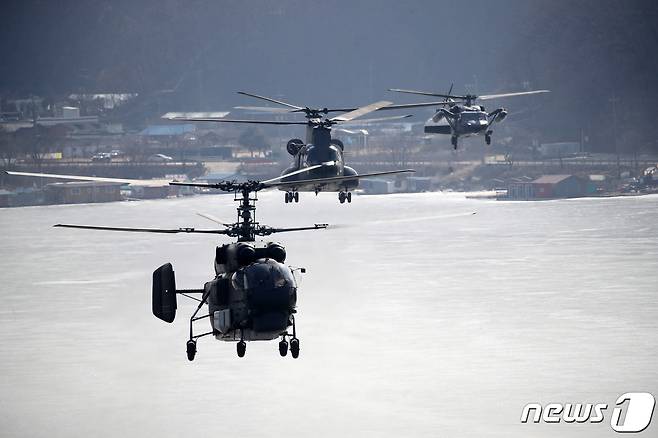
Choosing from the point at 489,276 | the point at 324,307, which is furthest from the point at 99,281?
the point at 489,276

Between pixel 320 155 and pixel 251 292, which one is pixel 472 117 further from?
pixel 251 292

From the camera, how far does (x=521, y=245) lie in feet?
510

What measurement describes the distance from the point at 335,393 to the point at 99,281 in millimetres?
36728

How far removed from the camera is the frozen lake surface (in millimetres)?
92875

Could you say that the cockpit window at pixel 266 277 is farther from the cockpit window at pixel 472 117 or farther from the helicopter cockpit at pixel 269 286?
the cockpit window at pixel 472 117

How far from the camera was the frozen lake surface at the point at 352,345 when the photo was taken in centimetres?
9288

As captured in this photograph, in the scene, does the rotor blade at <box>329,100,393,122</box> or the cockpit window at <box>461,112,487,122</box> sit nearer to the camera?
the rotor blade at <box>329,100,393,122</box>

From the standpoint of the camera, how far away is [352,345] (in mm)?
105750

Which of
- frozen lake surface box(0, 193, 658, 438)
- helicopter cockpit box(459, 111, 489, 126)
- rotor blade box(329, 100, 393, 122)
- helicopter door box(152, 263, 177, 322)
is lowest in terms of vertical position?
frozen lake surface box(0, 193, 658, 438)

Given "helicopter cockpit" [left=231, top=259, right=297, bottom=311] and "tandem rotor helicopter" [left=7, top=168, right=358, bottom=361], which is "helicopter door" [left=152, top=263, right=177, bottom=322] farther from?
"helicopter cockpit" [left=231, top=259, right=297, bottom=311]

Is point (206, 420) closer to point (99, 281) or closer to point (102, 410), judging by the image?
point (102, 410)

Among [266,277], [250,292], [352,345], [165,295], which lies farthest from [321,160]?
[352,345]

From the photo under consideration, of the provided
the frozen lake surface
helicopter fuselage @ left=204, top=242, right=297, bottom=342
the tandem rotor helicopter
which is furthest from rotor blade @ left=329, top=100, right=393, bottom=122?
helicopter fuselage @ left=204, top=242, right=297, bottom=342

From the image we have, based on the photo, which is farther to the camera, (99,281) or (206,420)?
(99,281)
